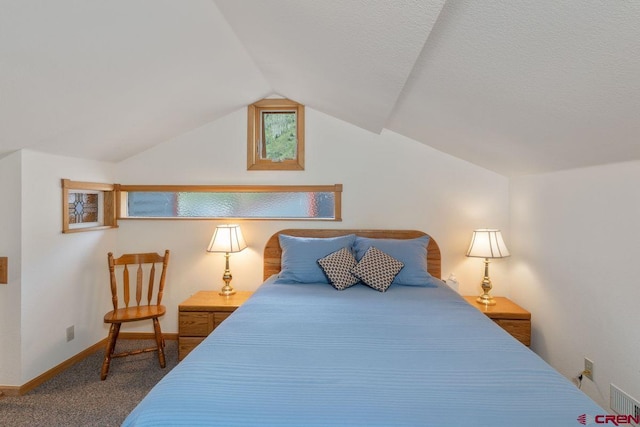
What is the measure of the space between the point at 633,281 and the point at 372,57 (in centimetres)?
173

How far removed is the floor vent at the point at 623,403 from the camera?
1810 millimetres

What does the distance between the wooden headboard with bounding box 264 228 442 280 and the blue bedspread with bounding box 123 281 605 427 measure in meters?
1.27

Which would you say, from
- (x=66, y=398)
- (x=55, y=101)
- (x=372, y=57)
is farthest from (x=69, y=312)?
(x=372, y=57)

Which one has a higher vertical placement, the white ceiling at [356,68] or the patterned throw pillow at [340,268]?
the white ceiling at [356,68]

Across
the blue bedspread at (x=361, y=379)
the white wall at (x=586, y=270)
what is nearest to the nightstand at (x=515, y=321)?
the white wall at (x=586, y=270)

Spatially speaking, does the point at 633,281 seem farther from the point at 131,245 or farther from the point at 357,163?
the point at 131,245

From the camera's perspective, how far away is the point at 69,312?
9.39ft

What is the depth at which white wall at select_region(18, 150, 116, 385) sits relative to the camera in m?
2.47

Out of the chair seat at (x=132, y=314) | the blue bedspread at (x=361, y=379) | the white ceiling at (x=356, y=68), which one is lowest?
the chair seat at (x=132, y=314)

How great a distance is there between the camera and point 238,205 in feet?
11.3

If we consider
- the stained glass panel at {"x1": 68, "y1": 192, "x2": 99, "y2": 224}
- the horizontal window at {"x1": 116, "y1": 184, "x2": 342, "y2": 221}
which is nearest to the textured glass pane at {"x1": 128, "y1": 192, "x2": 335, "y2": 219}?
the horizontal window at {"x1": 116, "y1": 184, "x2": 342, "y2": 221}

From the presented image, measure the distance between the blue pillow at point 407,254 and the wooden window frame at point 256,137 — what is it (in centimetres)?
95

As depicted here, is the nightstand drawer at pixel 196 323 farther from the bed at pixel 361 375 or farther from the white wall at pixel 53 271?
the white wall at pixel 53 271

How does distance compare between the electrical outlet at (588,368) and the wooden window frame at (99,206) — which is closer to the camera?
the electrical outlet at (588,368)
